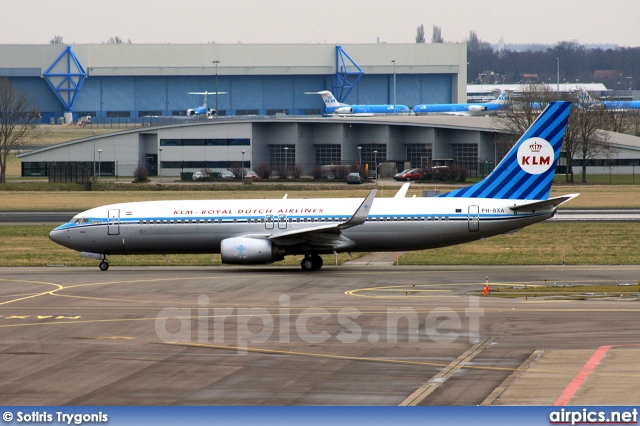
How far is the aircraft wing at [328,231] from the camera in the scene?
3791 cm

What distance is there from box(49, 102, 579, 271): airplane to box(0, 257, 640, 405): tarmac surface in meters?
2.25

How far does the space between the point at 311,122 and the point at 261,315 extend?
9601 centimetres

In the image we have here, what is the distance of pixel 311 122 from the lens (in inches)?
4860

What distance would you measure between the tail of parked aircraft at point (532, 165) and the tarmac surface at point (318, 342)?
4.33 metres

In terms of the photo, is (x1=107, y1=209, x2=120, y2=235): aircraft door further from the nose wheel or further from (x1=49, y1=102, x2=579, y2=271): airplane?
the nose wheel

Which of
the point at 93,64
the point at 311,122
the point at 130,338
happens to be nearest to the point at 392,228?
the point at 130,338

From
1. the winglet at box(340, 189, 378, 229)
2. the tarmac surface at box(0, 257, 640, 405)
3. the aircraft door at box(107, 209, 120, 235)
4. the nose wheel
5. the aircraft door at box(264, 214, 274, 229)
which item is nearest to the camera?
the tarmac surface at box(0, 257, 640, 405)

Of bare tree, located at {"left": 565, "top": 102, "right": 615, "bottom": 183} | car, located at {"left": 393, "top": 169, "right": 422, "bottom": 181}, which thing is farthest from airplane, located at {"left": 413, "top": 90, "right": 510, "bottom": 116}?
car, located at {"left": 393, "top": 169, "right": 422, "bottom": 181}

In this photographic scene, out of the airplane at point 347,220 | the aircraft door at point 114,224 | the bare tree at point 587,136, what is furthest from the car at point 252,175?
the airplane at point 347,220

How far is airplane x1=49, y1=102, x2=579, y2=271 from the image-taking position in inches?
1556

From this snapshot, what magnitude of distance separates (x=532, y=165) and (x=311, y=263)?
11.0 m

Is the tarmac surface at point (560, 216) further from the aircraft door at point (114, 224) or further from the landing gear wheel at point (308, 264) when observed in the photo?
the landing gear wheel at point (308, 264)

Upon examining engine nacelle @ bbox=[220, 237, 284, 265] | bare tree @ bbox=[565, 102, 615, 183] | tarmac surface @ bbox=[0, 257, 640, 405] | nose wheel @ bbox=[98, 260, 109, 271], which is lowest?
tarmac surface @ bbox=[0, 257, 640, 405]

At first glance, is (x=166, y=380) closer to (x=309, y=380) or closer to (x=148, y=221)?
(x=309, y=380)
